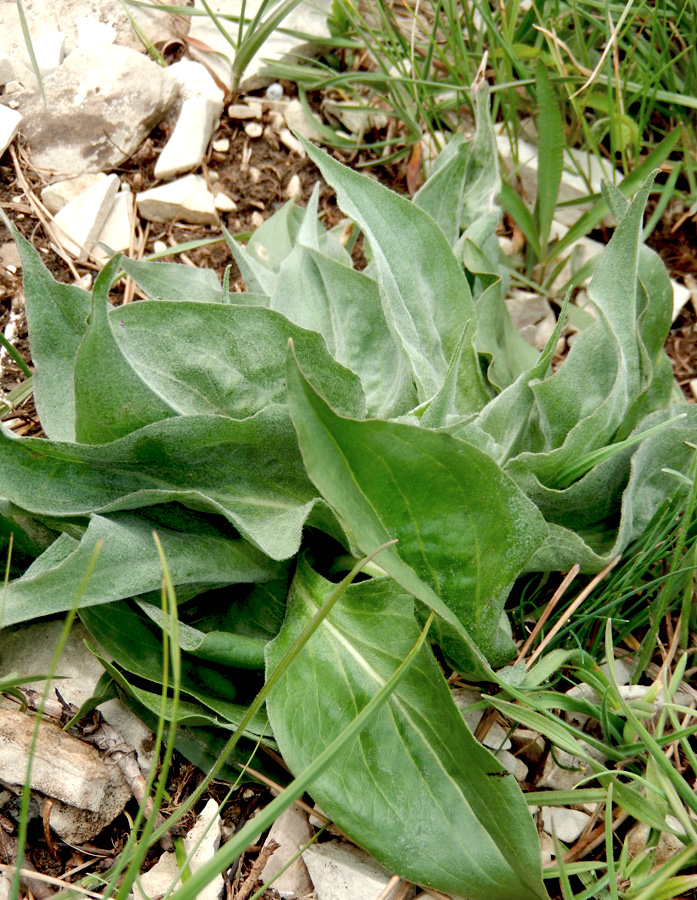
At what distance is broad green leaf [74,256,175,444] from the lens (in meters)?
1.05

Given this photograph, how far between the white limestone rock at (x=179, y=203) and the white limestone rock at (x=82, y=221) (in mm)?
107

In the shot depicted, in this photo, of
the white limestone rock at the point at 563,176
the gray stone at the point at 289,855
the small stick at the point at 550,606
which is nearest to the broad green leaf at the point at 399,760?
the gray stone at the point at 289,855

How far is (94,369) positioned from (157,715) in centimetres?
54

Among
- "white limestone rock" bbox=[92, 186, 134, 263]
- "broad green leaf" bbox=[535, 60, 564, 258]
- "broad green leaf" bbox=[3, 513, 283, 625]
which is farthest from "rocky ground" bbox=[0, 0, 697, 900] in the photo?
"broad green leaf" bbox=[3, 513, 283, 625]

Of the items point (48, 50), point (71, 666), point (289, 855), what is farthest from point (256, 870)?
point (48, 50)

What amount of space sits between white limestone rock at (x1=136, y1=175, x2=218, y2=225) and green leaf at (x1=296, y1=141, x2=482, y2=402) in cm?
72

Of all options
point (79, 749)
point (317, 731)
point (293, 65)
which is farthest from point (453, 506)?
point (293, 65)

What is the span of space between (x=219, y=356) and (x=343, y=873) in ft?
A: 2.61

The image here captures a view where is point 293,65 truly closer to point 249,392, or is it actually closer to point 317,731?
point 249,392

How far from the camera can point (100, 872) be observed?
1.17 m

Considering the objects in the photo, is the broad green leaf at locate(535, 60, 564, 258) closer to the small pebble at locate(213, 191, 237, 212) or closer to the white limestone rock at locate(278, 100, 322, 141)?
the white limestone rock at locate(278, 100, 322, 141)

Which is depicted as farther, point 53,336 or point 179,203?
point 179,203

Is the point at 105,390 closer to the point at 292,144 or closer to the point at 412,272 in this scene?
the point at 412,272

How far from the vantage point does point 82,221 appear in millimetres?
1885
